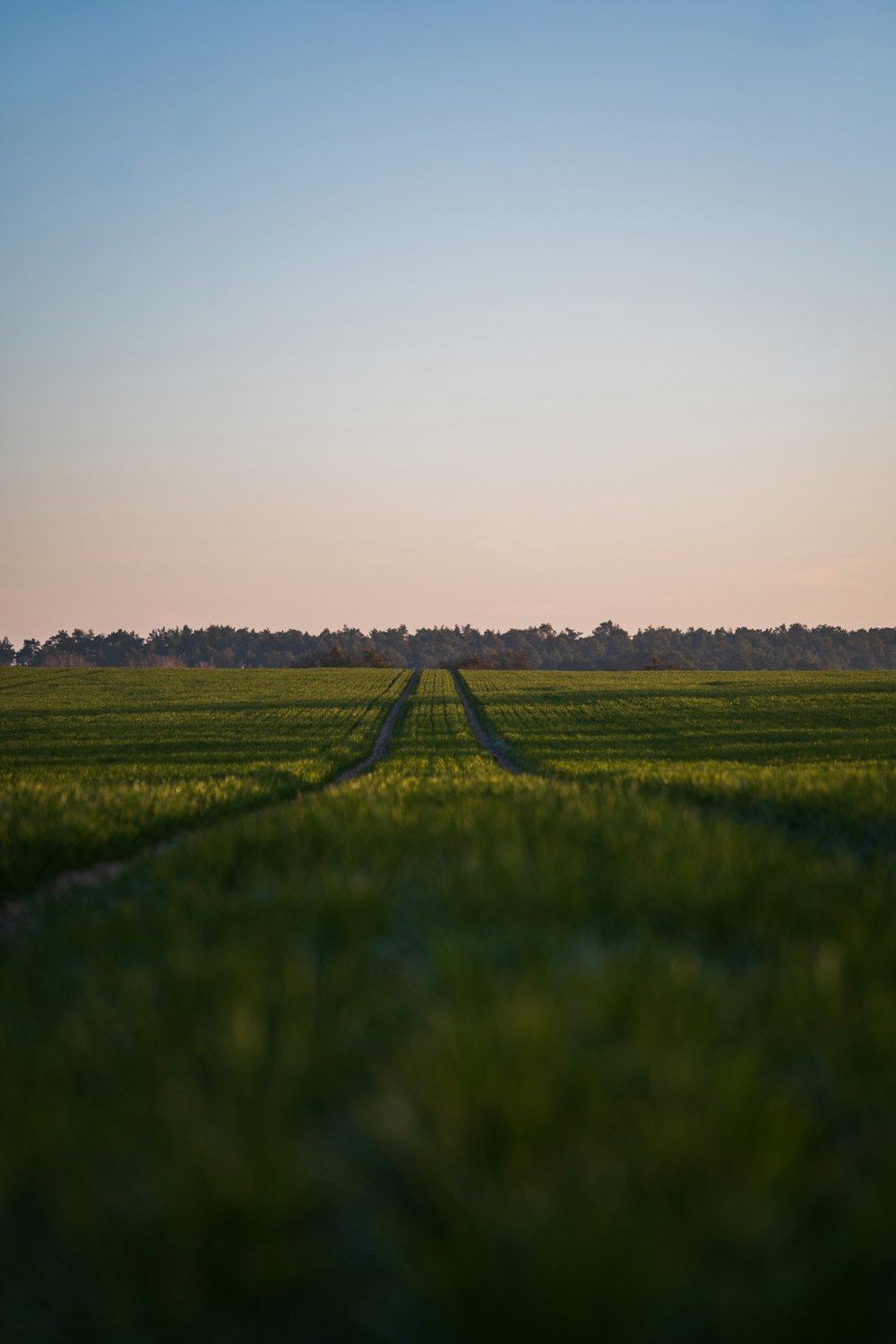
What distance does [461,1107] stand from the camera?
261 centimetres

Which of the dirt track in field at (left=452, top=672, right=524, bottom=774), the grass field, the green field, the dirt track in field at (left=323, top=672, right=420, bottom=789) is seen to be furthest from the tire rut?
the dirt track in field at (left=452, top=672, right=524, bottom=774)

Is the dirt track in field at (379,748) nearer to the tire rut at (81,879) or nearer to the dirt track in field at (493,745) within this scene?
the tire rut at (81,879)

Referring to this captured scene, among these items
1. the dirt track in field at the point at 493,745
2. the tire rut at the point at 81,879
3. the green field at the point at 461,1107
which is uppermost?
the green field at the point at 461,1107

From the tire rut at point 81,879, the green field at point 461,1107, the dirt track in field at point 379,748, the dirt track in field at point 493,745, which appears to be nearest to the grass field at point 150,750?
the tire rut at point 81,879

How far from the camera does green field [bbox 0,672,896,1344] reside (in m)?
2.14

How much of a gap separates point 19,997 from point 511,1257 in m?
3.07

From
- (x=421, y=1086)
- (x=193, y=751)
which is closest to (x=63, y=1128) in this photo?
(x=421, y=1086)

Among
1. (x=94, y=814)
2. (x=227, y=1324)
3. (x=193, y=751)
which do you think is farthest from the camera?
(x=193, y=751)

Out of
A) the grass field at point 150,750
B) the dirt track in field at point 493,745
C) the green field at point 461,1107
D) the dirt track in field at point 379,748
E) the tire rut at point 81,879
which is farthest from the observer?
the dirt track in field at point 493,745

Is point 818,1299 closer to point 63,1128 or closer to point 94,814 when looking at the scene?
point 63,1128

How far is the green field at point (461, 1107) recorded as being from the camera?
84.1 inches

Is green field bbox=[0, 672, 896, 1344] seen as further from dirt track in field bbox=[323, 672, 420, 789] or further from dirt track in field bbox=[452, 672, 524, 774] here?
dirt track in field bbox=[452, 672, 524, 774]

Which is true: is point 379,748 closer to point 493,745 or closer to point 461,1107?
point 493,745

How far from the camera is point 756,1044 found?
10.1 ft
